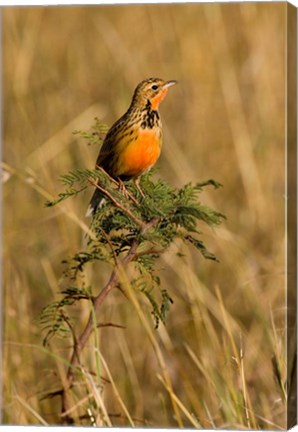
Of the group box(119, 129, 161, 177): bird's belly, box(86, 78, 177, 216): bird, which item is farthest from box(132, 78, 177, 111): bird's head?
box(119, 129, 161, 177): bird's belly

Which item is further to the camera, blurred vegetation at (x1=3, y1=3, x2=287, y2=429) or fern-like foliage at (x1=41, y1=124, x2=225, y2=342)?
blurred vegetation at (x1=3, y1=3, x2=287, y2=429)

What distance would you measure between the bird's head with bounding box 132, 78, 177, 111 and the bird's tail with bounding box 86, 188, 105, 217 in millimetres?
295

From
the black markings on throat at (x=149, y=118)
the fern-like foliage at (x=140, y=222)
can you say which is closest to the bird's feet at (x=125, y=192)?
the fern-like foliage at (x=140, y=222)

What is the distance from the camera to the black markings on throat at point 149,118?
165 inches

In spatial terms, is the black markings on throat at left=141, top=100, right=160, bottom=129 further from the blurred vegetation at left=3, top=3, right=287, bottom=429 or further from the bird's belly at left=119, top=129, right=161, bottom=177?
the blurred vegetation at left=3, top=3, right=287, bottom=429

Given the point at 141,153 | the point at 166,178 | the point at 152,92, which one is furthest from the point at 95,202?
the point at 166,178

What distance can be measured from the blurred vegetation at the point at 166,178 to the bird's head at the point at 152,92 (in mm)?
228

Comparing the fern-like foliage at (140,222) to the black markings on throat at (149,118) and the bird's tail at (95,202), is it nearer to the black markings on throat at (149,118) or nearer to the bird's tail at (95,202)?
the bird's tail at (95,202)

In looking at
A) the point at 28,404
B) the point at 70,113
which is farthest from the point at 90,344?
the point at 70,113

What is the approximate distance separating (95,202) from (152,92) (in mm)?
357

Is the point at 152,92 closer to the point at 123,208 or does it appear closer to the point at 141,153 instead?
the point at 141,153

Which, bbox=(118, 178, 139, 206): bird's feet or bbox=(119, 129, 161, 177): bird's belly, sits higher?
bbox=(119, 129, 161, 177): bird's belly

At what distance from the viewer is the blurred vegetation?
4.46 meters

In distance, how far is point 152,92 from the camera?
425cm
